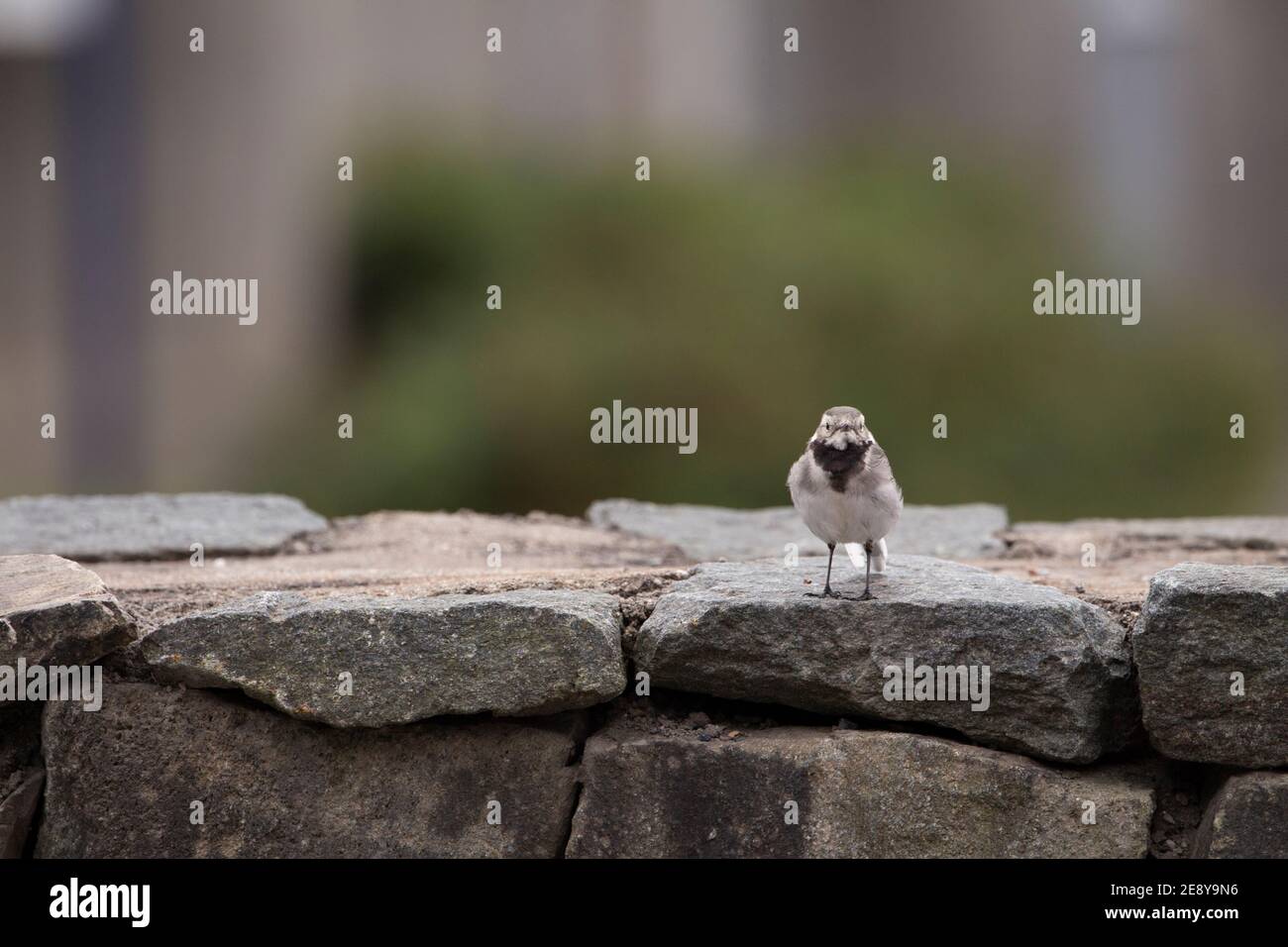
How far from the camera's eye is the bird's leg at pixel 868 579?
314 cm

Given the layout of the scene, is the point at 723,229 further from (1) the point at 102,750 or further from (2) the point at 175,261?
(1) the point at 102,750

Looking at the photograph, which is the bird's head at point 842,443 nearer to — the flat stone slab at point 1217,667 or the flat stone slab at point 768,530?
the flat stone slab at point 1217,667

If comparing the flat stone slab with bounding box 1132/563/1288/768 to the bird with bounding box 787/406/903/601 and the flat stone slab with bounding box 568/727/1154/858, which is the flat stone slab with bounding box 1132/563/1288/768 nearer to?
the flat stone slab with bounding box 568/727/1154/858

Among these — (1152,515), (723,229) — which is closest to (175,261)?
(723,229)

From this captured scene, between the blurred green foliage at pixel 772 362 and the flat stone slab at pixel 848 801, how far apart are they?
4116mm

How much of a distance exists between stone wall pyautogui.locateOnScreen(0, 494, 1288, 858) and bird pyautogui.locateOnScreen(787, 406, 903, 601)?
142 millimetres

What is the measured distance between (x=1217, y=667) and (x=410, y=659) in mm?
1668

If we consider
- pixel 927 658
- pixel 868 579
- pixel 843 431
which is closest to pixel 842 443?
pixel 843 431

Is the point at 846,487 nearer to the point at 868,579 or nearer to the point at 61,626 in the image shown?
the point at 868,579

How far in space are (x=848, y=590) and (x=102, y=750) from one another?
169 centimetres

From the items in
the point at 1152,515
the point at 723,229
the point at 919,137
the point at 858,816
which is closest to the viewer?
the point at 858,816

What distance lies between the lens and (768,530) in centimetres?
482

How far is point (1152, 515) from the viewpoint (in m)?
7.58

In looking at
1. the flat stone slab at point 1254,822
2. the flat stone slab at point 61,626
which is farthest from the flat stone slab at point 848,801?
the flat stone slab at point 61,626
